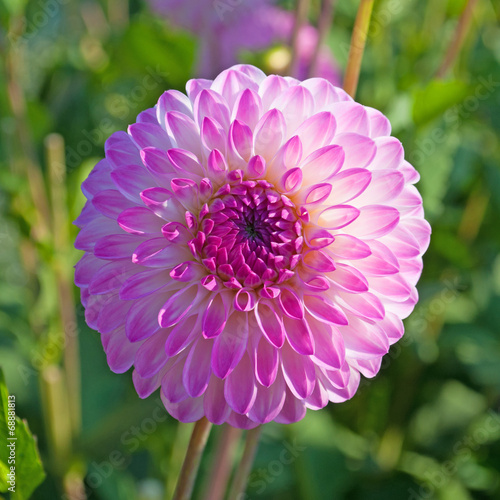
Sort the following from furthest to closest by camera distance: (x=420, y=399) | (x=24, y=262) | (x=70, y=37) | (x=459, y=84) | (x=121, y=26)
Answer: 1. (x=70, y=37)
2. (x=121, y=26)
3. (x=420, y=399)
4. (x=24, y=262)
5. (x=459, y=84)

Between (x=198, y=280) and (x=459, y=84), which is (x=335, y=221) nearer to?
(x=198, y=280)

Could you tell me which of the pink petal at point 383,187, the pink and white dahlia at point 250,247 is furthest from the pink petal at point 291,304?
the pink petal at point 383,187

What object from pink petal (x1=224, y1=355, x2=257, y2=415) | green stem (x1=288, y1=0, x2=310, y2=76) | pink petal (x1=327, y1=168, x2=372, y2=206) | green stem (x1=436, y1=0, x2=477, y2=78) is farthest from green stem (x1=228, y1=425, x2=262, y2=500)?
green stem (x1=436, y1=0, x2=477, y2=78)

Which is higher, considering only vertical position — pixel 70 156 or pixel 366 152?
pixel 366 152

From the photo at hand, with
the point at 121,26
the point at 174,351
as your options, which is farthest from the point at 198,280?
the point at 121,26

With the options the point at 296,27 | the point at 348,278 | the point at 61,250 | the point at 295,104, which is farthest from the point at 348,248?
the point at 61,250

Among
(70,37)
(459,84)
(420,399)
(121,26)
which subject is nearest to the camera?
(459,84)

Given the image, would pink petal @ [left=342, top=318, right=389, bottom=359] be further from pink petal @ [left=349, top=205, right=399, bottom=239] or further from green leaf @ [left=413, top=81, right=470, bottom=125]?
green leaf @ [left=413, top=81, right=470, bottom=125]
